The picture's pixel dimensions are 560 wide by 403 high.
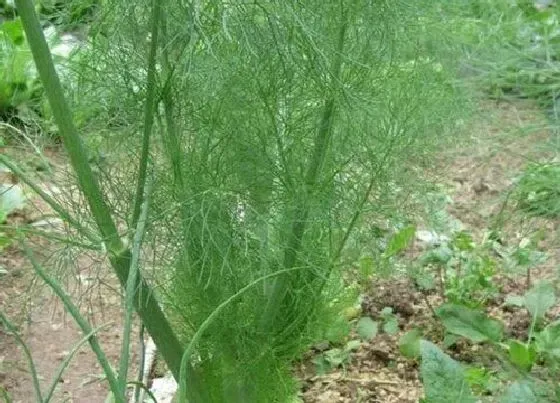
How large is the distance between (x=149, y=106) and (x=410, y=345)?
107cm

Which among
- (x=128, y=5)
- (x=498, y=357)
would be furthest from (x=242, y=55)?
(x=498, y=357)

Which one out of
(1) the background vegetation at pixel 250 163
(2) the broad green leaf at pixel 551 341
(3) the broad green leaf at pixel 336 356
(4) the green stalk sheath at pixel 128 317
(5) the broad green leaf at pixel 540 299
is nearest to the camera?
(4) the green stalk sheath at pixel 128 317

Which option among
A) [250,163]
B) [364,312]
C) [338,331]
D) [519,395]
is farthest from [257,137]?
[364,312]

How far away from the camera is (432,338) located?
2412 mm

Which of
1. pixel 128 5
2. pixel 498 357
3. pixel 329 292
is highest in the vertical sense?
pixel 128 5

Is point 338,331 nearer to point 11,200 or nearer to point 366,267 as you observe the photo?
point 366,267

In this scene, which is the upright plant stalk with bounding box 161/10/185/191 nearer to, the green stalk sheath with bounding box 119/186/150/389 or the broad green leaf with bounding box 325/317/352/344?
the green stalk sheath with bounding box 119/186/150/389

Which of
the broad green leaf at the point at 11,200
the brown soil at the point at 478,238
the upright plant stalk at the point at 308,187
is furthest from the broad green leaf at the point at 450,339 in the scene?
the broad green leaf at the point at 11,200

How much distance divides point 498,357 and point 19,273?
1.22 meters

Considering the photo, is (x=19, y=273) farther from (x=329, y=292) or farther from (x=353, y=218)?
(x=353, y=218)

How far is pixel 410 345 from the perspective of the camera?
2.28 metres

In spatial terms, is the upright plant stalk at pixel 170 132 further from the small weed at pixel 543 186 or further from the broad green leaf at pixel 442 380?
the small weed at pixel 543 186

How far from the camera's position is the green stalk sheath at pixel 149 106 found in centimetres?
137

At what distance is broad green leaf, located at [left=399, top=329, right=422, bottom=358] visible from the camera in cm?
228
